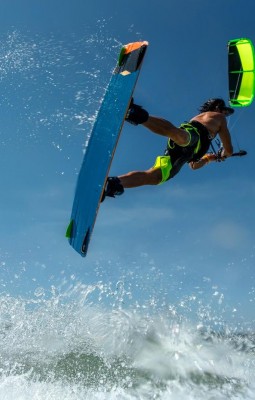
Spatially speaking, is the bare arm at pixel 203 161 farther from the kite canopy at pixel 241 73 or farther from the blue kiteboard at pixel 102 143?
the blue kiteboard at pixel 102 143

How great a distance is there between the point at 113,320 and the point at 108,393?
3655 millimetres

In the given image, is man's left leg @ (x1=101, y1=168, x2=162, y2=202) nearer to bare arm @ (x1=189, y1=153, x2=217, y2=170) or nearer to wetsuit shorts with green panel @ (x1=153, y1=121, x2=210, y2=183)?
wetsuit shorts with green panel @ (x1=153, y1=121, x2=210, y2=183)

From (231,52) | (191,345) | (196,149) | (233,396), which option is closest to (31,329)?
(191,345)

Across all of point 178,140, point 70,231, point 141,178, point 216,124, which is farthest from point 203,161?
point 70,231

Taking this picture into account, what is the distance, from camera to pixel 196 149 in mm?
6848

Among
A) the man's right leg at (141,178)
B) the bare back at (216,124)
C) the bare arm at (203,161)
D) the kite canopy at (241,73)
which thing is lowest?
the bare arm at (203,161)

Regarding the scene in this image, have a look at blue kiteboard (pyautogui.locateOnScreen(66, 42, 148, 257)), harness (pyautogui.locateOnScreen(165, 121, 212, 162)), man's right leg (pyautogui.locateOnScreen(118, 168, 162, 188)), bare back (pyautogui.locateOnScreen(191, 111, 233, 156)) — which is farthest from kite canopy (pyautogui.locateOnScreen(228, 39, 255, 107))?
blue kiteboard (pyautogui.locateOnScreen(66, 42, 148, 257))

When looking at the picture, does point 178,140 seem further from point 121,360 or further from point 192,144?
point 121,360

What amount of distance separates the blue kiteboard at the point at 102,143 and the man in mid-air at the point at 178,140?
0.20 meters

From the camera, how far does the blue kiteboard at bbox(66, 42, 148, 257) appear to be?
5879 millimetres

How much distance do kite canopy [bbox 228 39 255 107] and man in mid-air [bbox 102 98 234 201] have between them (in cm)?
99

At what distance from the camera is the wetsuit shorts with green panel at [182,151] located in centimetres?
666

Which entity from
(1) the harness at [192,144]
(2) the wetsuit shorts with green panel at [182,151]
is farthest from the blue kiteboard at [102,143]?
(1) the harness at [192,144]

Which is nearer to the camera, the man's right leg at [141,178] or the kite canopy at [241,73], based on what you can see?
the man's right leg at [141,178]
